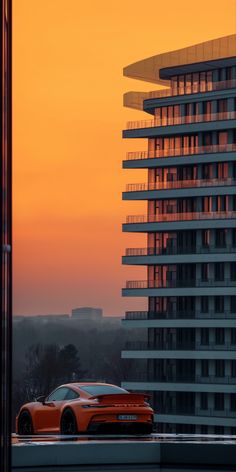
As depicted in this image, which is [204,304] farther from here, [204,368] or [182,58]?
[182,58]

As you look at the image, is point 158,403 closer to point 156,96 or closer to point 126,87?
point 156,96

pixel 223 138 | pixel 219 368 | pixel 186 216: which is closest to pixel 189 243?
pixel 186 216

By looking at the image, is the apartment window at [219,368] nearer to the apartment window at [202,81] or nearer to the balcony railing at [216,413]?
the balcony railing at [216,413]

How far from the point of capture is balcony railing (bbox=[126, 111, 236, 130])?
278ft

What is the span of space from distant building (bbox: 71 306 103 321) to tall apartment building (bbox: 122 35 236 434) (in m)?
5.12

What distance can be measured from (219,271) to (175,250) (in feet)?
15.5

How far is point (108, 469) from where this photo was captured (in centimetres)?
570

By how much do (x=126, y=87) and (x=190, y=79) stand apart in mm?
26544

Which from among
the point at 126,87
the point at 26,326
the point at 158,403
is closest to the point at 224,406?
the point at 158,403

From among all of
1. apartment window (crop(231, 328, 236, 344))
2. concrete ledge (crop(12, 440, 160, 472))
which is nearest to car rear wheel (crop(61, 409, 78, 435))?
concrete ledge (crop(12, 440, 160, 472))

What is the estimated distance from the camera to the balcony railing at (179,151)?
279ft

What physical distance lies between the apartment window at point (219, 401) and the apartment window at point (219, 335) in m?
3.76

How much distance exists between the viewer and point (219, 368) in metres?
83.3

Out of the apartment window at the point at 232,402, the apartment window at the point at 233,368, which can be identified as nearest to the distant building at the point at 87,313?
the apartment window at the point at 233,368
